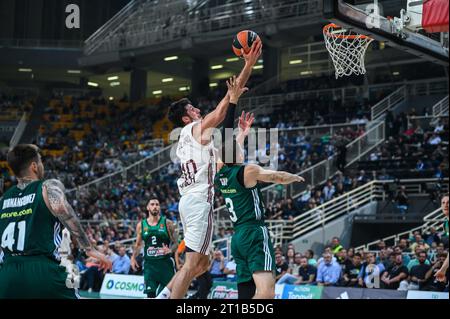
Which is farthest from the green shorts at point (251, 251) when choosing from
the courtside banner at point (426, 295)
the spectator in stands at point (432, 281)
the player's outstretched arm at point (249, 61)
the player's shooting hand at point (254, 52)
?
the spectator in stands at point (432, 281)

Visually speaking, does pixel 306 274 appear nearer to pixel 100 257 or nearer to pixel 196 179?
pixel 196 179

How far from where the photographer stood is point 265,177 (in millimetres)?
7340

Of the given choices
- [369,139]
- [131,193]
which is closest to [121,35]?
[131,193]

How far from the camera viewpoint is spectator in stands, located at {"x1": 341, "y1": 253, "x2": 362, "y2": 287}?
14.8 m

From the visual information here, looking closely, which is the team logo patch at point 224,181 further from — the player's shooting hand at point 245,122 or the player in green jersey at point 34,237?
the player in green jersey at point 34,237

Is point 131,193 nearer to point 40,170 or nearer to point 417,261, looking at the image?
point 417,261

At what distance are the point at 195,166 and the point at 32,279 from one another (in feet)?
9.32

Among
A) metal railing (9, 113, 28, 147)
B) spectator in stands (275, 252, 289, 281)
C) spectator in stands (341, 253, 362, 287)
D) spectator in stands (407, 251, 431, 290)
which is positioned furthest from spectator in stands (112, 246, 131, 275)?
metal railing (9, 113, 28, 147)

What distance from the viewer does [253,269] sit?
733cm

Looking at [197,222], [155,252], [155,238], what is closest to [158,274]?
[155,252]

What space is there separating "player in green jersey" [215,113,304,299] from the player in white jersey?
0.89ft

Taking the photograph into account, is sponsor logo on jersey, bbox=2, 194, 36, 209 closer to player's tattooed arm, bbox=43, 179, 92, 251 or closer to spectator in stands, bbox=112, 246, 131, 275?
player's tattooed arm, bbox=43, 179, 92, 251

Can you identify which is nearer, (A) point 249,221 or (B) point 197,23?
(A) point 249,221

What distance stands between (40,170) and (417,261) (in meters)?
9.94
